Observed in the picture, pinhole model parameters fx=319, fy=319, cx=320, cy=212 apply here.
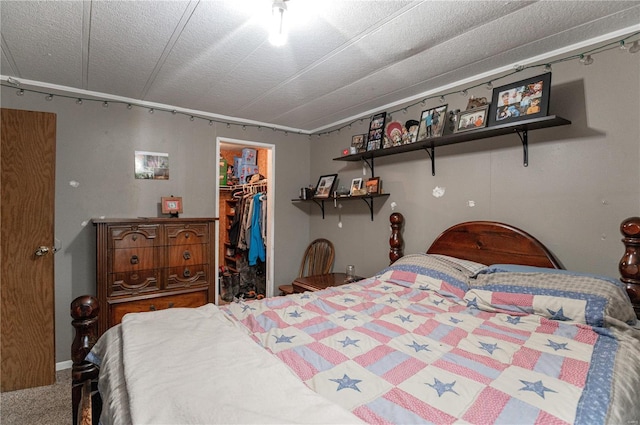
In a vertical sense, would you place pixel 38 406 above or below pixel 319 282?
below

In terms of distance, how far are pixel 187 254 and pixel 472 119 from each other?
2600 mm

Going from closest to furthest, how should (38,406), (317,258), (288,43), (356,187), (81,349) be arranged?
1. (81,349)
2. (288,43)
3. (38,406)
4. (356,187)
5. (317,258)

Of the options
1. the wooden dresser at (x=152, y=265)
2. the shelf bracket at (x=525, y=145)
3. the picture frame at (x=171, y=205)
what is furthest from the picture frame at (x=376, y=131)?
the picture frame at (x=171, y=205)

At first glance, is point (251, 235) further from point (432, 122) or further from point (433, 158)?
point (432, 122)

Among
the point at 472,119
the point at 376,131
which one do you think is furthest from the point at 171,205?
the point at 472,119

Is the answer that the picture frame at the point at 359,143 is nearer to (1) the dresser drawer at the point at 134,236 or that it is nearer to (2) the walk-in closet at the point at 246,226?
(2) the walk-in closet at the point at 246,226

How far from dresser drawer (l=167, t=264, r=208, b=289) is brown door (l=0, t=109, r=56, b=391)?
32.3 inches

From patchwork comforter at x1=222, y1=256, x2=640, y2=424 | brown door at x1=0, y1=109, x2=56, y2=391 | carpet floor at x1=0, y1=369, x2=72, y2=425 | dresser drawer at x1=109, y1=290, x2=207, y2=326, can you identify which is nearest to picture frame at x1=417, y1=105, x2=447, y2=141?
patchwork comforter at x1=222, y1=256, x2=640, y2=424

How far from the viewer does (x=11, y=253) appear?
228 cm

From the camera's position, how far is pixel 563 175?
202 centimetres

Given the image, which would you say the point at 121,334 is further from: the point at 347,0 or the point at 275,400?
the point at 347,0

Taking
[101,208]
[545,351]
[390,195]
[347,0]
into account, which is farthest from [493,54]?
[101,208]

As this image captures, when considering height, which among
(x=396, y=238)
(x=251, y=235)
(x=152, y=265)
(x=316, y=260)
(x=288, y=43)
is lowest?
(x=316, y=260)

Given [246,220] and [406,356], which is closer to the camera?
[406,356]
